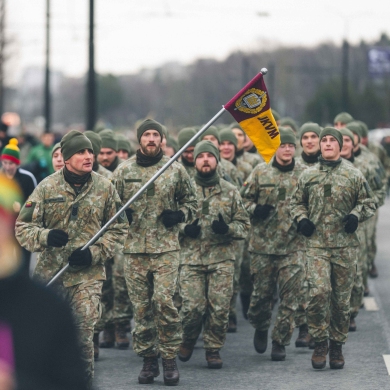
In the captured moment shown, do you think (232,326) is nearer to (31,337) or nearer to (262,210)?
(262,210)

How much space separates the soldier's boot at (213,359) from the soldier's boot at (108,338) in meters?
1.35

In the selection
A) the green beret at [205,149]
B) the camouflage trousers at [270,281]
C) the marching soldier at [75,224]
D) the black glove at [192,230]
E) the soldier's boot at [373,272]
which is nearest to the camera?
the marching soldier at [75,224]

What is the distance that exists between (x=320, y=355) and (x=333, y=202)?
1.24 m

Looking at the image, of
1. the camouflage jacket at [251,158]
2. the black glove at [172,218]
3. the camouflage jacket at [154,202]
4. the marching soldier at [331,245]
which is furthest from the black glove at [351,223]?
the camouflage jacket at [251,158]

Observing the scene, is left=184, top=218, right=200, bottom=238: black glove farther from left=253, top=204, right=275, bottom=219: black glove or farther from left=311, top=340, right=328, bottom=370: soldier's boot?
left=311, top=340, right=328, bottom=370: soldier's boot

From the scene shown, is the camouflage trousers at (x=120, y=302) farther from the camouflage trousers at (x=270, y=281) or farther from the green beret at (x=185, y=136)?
the green beret at (x=185, y=136)

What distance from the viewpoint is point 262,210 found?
9.38 m

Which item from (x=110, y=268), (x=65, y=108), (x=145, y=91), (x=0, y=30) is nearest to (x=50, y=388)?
(x=110, y=268)

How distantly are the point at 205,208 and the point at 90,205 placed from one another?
1.97 meters

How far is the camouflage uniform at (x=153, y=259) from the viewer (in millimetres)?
8078

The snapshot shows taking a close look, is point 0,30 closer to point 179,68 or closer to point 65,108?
point 65,108

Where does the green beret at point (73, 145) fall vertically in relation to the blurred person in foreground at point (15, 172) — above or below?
above

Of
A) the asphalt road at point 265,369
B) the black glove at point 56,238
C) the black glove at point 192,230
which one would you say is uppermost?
the black glove at point 56,238

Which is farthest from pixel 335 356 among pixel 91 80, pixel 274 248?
pixel 91 80
